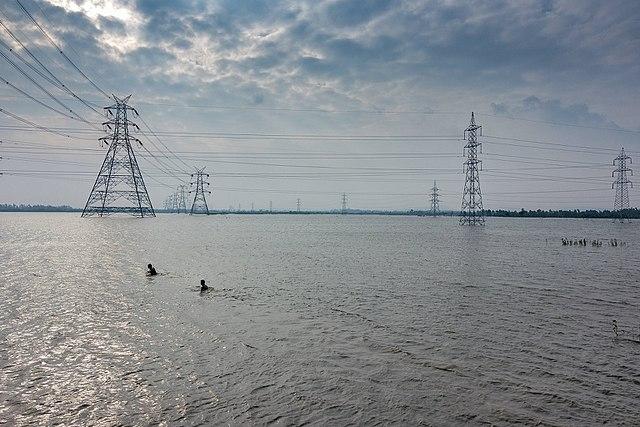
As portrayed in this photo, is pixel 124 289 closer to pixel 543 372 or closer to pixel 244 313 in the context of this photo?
pixel 244 313

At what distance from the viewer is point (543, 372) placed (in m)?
12.3

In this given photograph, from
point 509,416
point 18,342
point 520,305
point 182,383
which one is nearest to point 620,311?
point 520,305

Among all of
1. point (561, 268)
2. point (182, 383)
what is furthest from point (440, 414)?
point (561, 268)

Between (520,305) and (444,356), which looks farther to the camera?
(520,305)

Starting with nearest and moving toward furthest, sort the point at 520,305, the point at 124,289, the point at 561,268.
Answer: the point at 520,305 < the point at 124,289 < the point at 561,268

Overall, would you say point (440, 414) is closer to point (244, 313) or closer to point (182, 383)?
point (182, 383)

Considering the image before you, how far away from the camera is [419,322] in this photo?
17.9 meters

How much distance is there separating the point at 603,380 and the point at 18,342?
18.4 meters

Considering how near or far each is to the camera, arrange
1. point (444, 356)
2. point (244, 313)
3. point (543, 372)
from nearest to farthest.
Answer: point (543, 372), point (444, 356), point (244, 313)

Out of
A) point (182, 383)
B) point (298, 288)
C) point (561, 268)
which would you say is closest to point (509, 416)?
point (182, 383)

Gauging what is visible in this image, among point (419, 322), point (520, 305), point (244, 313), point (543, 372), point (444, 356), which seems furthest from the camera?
point (520, 305)

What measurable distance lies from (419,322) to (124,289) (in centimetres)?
1756

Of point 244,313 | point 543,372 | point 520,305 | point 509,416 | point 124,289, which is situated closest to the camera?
point 509,416

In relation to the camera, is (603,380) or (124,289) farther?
(124,289)
